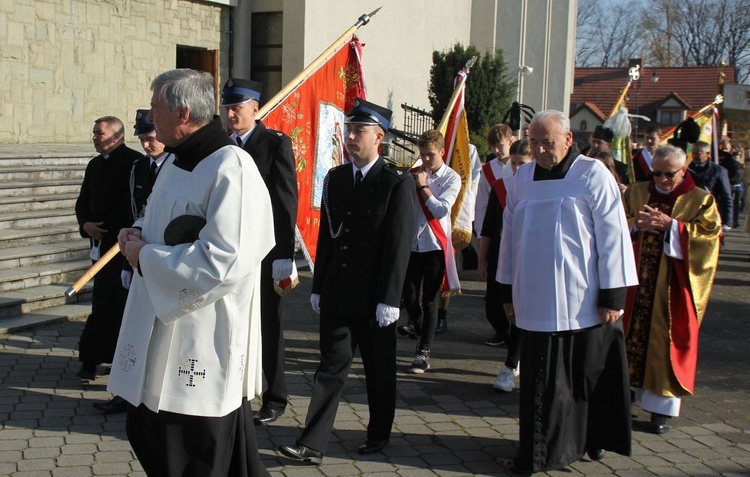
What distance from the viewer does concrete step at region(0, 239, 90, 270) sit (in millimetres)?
8698

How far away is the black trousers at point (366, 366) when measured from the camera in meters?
4.93

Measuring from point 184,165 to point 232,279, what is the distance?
1.57ft

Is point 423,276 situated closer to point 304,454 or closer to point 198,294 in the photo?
point 304,454

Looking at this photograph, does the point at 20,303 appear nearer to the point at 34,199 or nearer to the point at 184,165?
the point at 34,199

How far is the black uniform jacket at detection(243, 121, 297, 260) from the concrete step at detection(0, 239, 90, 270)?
433 cm

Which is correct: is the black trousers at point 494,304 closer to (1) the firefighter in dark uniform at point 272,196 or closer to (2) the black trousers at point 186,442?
(1) the firefighter in dark uniform at point 272,196

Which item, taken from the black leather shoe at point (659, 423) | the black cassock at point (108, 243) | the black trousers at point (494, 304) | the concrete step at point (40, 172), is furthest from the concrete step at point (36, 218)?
the black leather shoe at point (659, 423)

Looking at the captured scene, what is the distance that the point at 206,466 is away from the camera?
3309 millimetres

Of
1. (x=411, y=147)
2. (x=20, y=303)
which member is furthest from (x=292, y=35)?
(x=20, y=303)

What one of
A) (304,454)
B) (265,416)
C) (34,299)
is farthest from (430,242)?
(34,299)

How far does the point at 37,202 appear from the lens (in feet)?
33.7

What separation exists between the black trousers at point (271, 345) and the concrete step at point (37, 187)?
5.70m

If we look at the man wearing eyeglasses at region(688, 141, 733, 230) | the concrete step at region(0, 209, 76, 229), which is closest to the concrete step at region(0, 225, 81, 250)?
the concrete step at region(0, 209, 76, 229)

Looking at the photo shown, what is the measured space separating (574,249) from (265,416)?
217cm
